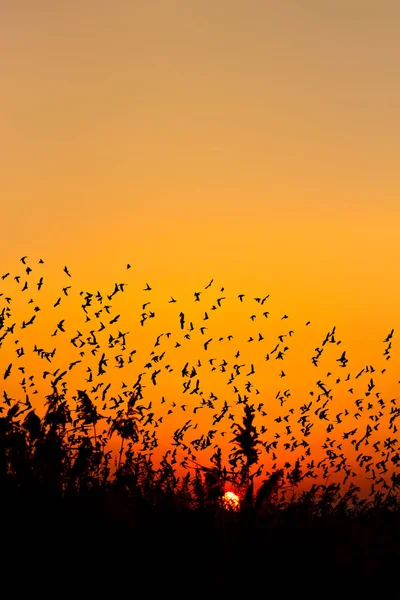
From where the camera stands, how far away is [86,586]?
33.6 feet

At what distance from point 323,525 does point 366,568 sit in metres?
1.96

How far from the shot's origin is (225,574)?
9.41 metres

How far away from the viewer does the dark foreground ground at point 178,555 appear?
402 inches

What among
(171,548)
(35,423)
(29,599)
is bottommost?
(29,599)

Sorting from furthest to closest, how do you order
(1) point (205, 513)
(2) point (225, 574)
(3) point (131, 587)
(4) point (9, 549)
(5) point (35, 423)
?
1. (5) point (35, 423)
2. (1) point (205, 513)
3. (4) point (9, 549)
4. (3) point (131, 587)
5. (2) point (225, 574)

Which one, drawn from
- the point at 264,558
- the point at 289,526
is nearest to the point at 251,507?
the point at 289,526

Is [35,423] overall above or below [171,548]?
above

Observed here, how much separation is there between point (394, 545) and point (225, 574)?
152 inches

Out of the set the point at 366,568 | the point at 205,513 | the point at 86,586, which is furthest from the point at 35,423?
the point at 366,568

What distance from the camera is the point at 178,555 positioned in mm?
10844

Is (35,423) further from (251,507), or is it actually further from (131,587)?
(131,587)

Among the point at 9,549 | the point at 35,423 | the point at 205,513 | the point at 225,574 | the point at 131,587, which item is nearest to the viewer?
the point at 225,574

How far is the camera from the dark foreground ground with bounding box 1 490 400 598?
33.5 feet

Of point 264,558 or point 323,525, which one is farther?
point 323,525
